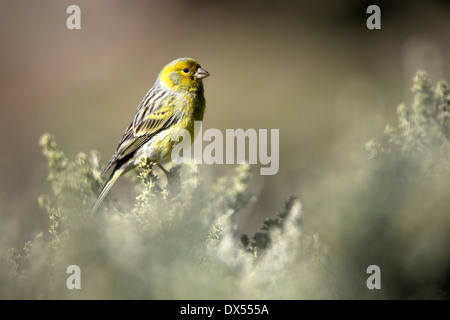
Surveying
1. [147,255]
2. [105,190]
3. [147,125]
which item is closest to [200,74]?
[147,125]

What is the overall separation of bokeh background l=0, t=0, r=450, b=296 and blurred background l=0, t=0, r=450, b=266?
2 cm

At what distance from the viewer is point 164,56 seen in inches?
316

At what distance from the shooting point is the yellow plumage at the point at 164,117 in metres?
3.12

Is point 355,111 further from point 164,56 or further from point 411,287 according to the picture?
point 164,56

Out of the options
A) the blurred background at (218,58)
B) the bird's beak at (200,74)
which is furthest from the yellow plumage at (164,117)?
the blurred background at (218,58)

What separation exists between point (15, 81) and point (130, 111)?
174 centimetres

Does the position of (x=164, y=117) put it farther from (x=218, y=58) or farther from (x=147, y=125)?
(x=218, y=58)

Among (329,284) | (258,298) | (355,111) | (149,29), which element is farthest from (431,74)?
(149,29)

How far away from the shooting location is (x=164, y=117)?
3213 millimetres

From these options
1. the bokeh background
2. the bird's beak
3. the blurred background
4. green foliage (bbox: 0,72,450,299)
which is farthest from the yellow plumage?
the bokeh background

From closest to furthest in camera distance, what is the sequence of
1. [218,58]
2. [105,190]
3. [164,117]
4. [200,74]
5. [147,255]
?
[147,255], [105,190], [164,117], [200,74], [218,58]

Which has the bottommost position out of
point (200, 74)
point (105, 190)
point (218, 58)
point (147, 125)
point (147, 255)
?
point (147, 255)

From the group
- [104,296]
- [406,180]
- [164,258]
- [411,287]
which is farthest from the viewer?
[406,180]

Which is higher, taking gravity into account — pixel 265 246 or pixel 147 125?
pixel 147 125
